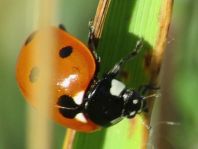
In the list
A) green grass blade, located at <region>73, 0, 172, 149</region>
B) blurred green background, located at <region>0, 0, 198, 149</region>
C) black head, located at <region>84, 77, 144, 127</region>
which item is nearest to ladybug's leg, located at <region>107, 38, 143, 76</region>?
green grass blade, located at <region>73, 0, 172, 149</region>

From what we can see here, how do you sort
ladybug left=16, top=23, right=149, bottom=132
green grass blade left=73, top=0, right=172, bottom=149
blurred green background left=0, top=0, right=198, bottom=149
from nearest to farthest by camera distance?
green grass blade left=73, top=0, right=172, bottom=149 → ladybug left=16, top=23, right=149, bottom=132 → blurred green background left=0, top=0, right=198, bottom=149

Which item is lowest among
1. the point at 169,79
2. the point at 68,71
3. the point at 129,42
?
the point at 169,79

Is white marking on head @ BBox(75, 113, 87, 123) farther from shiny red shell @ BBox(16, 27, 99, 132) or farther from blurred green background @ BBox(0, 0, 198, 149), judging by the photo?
blurred green background @ BBox(0, 0, 198, 149)

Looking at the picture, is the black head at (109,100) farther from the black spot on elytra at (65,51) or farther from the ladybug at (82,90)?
the black spot on elytra at (65,51)

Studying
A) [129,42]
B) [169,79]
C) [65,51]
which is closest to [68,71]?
[65,51]

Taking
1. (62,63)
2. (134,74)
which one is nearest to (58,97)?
(62,63)

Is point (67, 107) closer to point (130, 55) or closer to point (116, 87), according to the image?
point (116, 87)

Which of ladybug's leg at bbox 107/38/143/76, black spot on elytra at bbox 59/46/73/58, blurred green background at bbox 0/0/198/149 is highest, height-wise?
ladybug's leg at bbox 107/38/143/76

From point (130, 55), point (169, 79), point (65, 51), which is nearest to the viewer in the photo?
point (130, 55)
